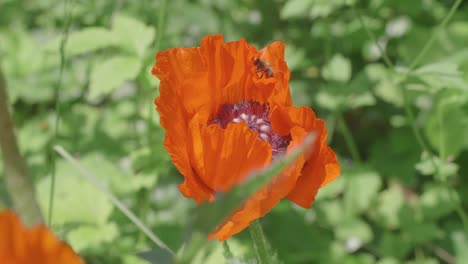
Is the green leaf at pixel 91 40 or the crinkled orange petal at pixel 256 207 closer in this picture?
the crinkled orange petal at pixel 256 207

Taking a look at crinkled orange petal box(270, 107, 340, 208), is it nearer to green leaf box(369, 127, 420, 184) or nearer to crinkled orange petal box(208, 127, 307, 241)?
crinkled orange petal box(208, 127, 307, 241)

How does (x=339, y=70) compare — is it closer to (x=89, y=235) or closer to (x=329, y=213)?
(x=329, y=213)

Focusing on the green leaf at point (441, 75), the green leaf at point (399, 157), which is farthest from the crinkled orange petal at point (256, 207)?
the green leaf at point (399, 157)

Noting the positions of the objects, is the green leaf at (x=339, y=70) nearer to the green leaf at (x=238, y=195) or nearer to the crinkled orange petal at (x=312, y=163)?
the crinkled orange petal at (x=312, y=163)

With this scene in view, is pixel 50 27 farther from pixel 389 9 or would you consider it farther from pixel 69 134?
pixel 389 9

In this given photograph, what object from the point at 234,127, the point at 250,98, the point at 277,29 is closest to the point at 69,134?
the point at 277,29
